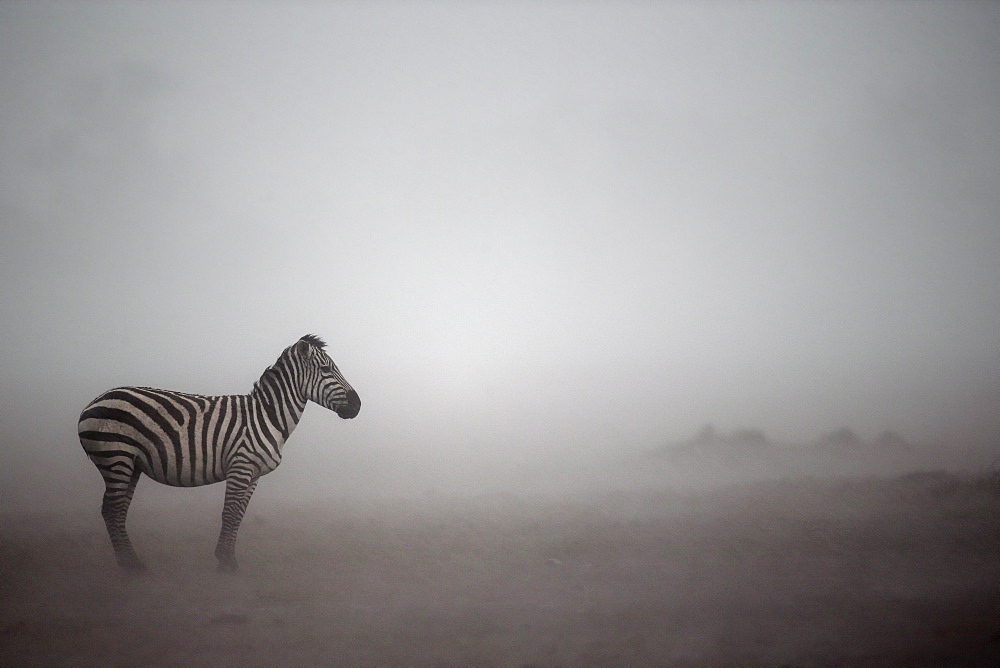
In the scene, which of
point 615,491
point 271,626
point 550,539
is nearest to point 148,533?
point 271,626

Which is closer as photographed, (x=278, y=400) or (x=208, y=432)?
(x=208, y=432)

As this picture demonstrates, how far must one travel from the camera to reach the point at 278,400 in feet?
29.6

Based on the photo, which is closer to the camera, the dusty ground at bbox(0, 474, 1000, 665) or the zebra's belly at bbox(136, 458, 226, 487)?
the dusty ground at bbox(0, 474, 1000, 665)

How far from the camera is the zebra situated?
7.98 m

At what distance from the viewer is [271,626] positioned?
277 inches

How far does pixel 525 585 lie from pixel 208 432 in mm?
5419

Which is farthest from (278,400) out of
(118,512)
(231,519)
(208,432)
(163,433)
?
(118,512)

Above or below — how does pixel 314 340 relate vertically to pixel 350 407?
above

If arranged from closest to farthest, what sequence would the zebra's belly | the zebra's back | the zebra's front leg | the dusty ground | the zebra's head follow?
the dusty ground, the zebra's back, the zebra's belly, the zebra's front leg, the zebra's head

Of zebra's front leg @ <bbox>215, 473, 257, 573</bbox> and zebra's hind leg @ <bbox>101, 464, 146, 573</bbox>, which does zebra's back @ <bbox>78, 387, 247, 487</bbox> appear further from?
zebra's front leg @ <bbox>215, 473, 257, 573</bbox>

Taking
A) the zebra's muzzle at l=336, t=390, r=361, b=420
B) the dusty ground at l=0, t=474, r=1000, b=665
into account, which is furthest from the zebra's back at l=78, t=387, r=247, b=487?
the dusty ground at l=0, t=474, r=1000, b=665

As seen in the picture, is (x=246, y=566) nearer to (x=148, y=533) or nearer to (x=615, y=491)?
(x=148, y=533)

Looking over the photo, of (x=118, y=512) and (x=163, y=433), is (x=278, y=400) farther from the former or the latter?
(x=118, y=512)

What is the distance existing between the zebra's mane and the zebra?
0.02 m
